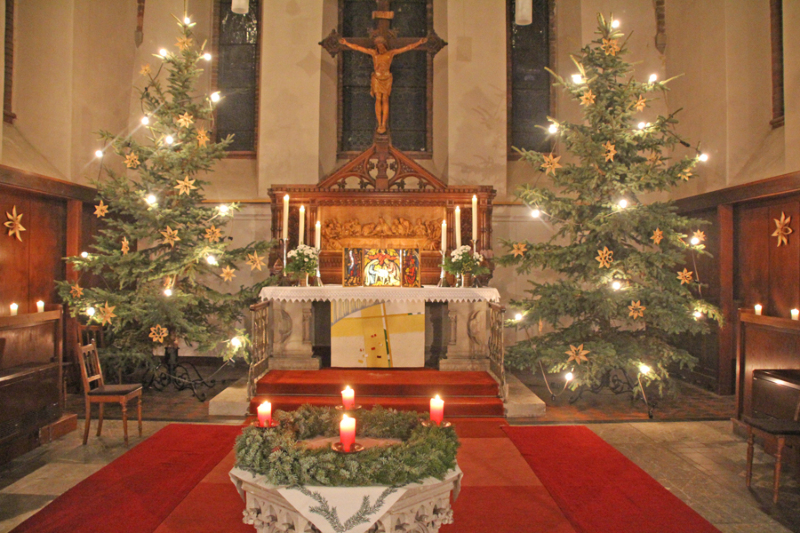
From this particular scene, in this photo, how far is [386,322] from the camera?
22.1 ft

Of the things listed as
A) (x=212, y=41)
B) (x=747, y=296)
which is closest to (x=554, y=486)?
(x=747, y=296)

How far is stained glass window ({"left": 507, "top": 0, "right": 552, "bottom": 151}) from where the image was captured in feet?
A: 31.2

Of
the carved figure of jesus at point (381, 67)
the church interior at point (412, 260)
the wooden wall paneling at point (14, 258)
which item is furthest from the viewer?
the carved figure of jesus at point (381, 67)

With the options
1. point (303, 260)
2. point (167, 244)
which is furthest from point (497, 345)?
point (167, 244)

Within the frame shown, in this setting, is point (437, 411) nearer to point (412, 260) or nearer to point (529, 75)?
point (412, 260)

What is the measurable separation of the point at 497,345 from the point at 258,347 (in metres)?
2.93

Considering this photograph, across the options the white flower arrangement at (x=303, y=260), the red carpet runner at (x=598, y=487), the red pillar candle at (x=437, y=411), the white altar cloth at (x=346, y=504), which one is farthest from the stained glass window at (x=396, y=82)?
the white altar cloth at (x=346, y=504)

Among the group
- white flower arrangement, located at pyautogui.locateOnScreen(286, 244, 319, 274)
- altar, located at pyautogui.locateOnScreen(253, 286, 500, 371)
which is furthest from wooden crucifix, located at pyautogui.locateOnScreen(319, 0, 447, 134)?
altar, located at pyautogui.locateOnScreen(253, 286, 500, 371)

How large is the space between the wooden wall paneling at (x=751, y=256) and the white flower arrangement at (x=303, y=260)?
18.9 ft

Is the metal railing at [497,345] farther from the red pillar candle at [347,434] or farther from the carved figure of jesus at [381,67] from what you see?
the red pillar candle at [347,434]

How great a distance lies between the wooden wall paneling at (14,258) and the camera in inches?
246

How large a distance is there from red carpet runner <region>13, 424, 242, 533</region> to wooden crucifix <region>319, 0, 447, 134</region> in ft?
15.7

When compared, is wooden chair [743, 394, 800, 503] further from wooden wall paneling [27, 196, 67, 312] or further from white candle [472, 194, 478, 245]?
wooden wall paneling [27, 196, 67, 312]

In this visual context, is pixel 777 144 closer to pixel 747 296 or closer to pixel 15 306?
pixel 747 296
